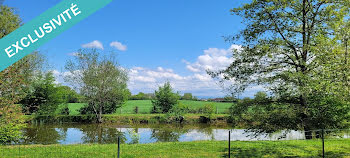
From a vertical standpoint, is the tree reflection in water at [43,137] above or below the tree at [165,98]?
below

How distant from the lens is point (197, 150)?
34.0 feet

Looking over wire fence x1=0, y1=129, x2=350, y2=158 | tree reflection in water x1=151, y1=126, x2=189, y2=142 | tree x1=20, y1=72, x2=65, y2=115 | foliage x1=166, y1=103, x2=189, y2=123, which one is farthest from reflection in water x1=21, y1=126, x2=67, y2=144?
foliage x1=166, y1=103, x2=189, y2=123

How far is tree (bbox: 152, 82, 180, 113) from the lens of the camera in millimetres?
32656

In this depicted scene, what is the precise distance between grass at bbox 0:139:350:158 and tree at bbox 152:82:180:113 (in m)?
20.9

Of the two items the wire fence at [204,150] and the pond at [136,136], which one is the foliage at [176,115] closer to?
the pond at [136,136]

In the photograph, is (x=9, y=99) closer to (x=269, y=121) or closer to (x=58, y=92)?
(x=269, y=121)

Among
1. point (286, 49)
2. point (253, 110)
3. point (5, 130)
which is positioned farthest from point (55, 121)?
point (286, 49)

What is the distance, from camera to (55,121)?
99.3ft

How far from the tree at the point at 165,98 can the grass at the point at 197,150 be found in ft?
68.7

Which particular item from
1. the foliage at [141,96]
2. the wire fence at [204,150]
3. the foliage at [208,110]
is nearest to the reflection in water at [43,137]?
the wire fence at [204,150]

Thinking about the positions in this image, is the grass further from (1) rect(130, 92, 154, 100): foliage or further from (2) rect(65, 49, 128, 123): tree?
(1) rect(130, 92, 154, 100): foliage

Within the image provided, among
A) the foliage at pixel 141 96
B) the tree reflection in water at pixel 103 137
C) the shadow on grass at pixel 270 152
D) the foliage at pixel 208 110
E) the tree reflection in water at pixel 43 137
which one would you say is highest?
the foliage at pixel 141 96

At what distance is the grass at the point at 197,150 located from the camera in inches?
378

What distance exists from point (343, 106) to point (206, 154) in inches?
304
